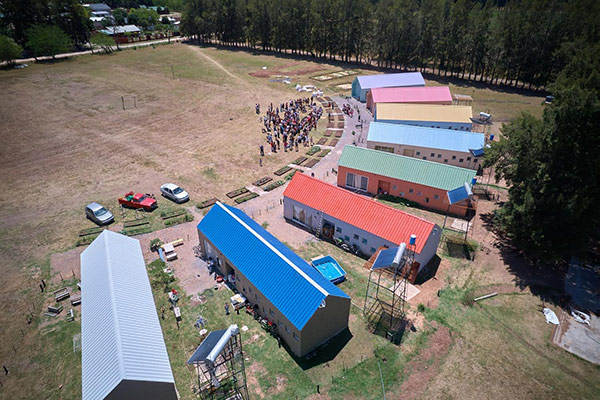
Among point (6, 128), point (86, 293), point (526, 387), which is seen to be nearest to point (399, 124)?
point (526, 387)

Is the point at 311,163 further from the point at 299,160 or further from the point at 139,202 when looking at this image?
the point at 139,202

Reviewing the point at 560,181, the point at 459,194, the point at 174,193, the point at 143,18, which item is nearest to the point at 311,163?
the point at 174,193

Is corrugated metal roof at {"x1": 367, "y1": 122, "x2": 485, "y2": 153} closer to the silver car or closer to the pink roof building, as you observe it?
the pink roof building

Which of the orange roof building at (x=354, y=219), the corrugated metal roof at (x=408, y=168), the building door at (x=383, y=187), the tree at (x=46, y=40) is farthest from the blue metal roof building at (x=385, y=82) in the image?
the tree at (x=46, y=40)

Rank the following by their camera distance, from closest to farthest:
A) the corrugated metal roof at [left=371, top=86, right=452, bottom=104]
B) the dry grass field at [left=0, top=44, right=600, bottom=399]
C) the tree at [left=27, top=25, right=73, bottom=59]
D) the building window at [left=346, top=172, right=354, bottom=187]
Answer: the dry grass field at [left=0, top=44, right=600, bottom=399], the building window at [left=346, top=172, right=354, bottom=187], the corrugated metal roof at [left=371, top=86, right=452, bottom=104], the tree at [left=27, top=25, right=73, bottom=59]

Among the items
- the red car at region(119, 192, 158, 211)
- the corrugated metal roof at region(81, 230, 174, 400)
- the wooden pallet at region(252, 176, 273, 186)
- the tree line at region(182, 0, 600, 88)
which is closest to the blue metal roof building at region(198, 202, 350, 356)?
the corrugated metal roof at region(81, 230, 174, 400)

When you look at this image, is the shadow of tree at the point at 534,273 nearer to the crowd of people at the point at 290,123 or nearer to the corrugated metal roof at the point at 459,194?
the corrugated metal roof at the point at 459,194
